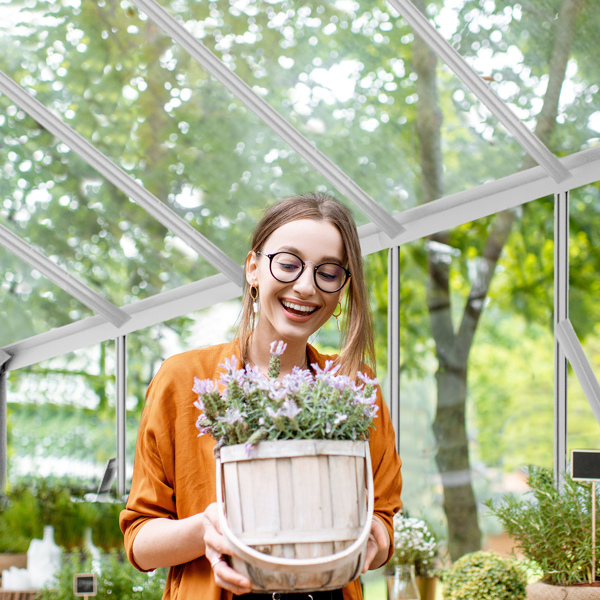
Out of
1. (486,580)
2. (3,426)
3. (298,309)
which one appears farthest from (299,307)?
(3,426)

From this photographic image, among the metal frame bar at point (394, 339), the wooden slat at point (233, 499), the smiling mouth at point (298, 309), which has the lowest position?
the wooden slat at point (233, 499)

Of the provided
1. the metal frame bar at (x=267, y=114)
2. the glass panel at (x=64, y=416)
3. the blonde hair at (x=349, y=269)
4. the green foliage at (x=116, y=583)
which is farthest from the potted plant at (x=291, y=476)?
the glass panel at (x=64, y=416)

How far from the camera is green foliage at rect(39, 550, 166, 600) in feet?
13.3

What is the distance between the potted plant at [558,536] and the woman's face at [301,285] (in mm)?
1830

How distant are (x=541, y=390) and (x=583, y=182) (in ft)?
3.72

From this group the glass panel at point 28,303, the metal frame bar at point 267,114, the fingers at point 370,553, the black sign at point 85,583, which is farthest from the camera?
the glass panel at point 28,303

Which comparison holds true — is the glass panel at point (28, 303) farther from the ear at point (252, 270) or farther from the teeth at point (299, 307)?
the teeth at point (299, 307)

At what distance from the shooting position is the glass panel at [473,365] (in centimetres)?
413

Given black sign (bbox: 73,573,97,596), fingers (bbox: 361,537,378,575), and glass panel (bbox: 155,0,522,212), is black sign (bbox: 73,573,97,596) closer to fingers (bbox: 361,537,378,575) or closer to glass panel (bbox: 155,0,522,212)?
glass panel (bbox: 155,0,522,212)

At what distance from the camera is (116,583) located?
Answer: 163 inches

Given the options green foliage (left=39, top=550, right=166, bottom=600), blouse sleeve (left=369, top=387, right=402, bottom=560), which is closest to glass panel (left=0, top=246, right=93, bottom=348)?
green foliage (left=39, top=550, right=166, bottom=600)

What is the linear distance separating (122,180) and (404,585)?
2399mm

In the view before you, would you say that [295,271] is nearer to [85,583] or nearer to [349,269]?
[349,269]

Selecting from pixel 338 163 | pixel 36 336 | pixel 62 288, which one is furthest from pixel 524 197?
pixel 36 336
